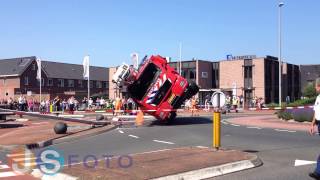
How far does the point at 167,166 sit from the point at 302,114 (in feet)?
54.9

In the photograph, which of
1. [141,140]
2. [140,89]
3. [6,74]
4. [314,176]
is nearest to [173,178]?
[314,176]

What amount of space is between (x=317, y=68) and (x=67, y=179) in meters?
79.6

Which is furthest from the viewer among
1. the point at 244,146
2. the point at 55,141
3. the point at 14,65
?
the point at 14,65

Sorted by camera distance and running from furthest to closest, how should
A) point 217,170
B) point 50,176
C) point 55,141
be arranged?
point 55,141
point 217,170
point 50,176

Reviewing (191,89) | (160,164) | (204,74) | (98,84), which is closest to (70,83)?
(98,84)

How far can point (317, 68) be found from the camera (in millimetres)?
83188

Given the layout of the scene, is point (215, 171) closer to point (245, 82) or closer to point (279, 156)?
point (279, 156)

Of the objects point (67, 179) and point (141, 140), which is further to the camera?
point (141, 140)

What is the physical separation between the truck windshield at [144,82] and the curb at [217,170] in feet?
47.2

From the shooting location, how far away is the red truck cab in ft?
79.6

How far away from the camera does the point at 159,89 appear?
2425cm

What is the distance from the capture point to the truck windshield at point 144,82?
24.7 m

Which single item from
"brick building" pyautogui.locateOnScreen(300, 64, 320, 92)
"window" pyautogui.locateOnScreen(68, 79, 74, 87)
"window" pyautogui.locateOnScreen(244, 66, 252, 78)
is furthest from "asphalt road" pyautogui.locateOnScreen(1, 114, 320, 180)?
"window" pyautogui.locateOnScreen(68, 79, 74, 87)

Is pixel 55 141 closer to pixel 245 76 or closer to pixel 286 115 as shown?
pixel 286 115
